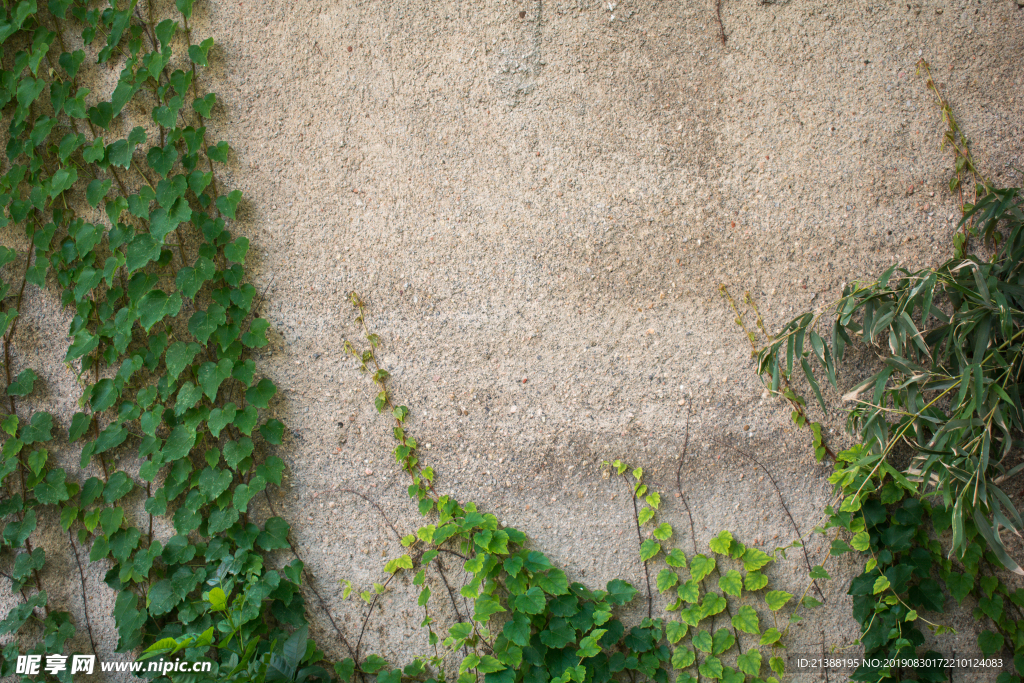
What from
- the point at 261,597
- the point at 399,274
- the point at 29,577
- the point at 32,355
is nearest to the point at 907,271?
the point at 399,274

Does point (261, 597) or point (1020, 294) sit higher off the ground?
point (1020, 294)

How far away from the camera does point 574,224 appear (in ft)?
4.84

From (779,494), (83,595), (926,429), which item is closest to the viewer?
(926,429)

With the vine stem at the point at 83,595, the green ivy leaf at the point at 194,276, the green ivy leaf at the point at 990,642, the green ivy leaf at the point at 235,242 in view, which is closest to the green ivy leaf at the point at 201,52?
the green ivy leaf at the point at 235,242

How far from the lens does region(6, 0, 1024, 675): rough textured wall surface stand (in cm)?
144

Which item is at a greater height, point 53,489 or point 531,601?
point 53,489

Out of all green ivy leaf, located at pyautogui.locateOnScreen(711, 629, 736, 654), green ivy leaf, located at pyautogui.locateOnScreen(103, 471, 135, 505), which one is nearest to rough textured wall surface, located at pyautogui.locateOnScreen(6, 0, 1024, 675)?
green ivy leaf, located at pyautogui.locateOnScreen(711, 629, 736, 654)

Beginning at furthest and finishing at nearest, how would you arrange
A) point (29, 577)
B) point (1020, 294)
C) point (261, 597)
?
1. point (29, 577)
2. point (261, 597)
3. point (1020, 294)

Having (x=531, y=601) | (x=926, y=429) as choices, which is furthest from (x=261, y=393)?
(x=926, y=429)

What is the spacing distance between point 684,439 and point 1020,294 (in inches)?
35.0

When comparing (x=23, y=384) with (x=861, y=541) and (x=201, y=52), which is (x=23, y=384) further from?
(x=861, y=541)

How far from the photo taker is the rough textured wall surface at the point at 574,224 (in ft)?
4.74

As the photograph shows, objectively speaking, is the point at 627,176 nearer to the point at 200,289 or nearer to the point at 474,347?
the point at 474,347

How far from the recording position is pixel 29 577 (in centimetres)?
155
